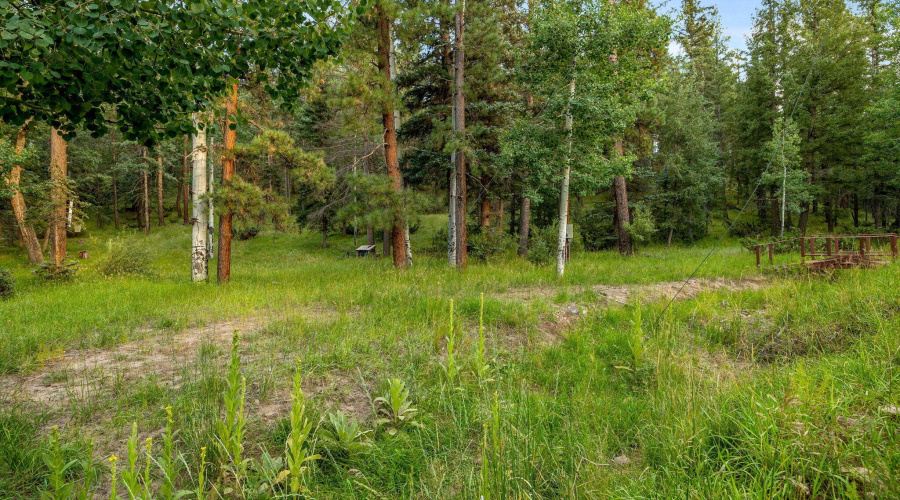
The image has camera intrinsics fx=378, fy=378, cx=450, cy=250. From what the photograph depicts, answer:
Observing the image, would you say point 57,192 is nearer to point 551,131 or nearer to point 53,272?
point 53,272

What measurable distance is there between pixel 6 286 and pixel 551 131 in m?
14.0

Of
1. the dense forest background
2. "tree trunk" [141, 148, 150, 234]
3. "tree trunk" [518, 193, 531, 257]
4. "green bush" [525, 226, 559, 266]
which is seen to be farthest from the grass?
"tree trunk" [141, 148, 150, 234]

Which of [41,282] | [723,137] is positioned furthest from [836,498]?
[723,137]

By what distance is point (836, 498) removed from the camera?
1.84m

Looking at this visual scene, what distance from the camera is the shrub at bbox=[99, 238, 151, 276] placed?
12.5 metres

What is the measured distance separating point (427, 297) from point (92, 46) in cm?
552

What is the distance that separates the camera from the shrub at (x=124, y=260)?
40.9 ft

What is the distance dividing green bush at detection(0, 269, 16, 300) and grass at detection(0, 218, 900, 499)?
148 centimetres

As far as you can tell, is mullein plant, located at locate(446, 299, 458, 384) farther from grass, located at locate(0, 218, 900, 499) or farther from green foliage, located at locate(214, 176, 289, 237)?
green foliage, located at locate(214, 176, 289, 237)

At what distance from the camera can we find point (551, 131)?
33.8ft

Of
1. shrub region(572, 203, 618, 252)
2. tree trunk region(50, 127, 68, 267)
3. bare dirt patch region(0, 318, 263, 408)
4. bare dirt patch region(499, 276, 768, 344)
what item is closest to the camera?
bare dirt patch region(0, 318, 263, 408)

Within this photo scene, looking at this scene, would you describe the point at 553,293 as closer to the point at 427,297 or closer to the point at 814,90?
the point at 427,297

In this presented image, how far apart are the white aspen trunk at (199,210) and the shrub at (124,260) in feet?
11.7

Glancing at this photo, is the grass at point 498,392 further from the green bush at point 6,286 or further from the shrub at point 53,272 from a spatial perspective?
the shrub at point 53,272
